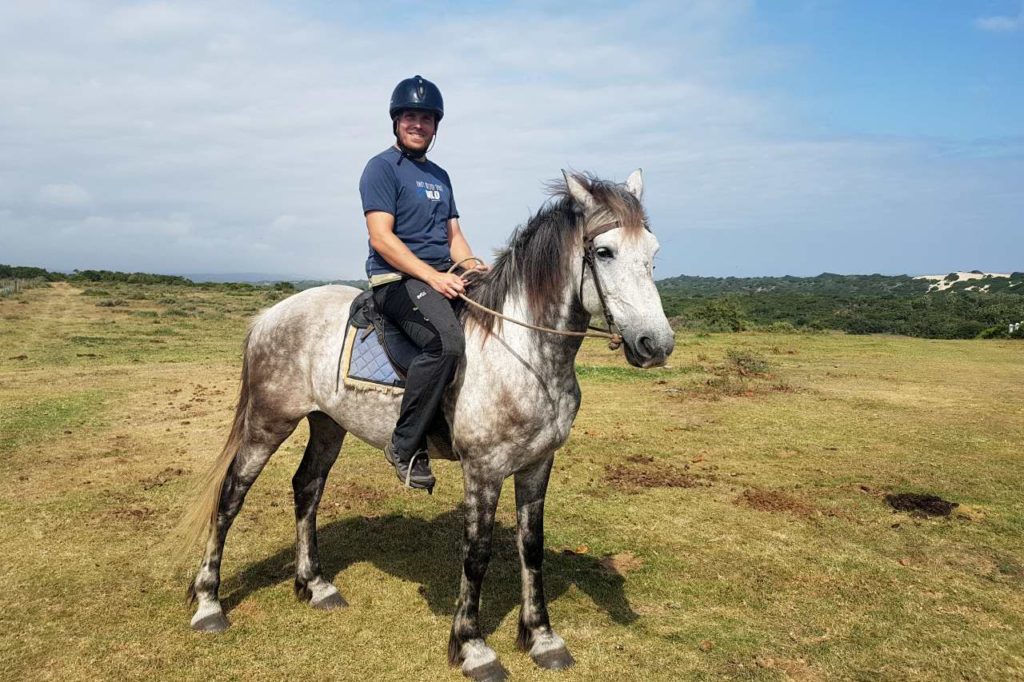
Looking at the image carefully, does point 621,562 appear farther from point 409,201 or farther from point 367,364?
point 409,201

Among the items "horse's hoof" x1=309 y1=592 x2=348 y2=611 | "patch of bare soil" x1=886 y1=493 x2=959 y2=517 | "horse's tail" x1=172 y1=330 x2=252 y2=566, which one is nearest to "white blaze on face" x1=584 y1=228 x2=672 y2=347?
"horse's tail" x1=172 y1=330 x2=252 y2=566

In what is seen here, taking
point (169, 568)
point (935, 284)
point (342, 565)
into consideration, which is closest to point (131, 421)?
point (169, 568)

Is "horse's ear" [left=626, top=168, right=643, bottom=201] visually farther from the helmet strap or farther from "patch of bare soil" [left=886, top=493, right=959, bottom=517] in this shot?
"patch of bare soil" [left=886, top=493, right=959, bottom=517]

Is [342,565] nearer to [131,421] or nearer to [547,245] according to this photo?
[547,245]

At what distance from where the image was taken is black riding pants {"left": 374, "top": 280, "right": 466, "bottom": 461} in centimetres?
399

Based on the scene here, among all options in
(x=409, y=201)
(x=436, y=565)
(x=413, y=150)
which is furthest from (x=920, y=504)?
(x=413, y=150)

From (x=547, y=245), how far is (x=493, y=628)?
9.47ft

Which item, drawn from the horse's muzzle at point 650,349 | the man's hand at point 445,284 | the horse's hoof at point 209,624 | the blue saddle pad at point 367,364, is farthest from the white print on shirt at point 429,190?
the horse's hoof at point 209,624

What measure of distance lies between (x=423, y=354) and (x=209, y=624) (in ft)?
8.73

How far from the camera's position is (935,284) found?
87.1 metres

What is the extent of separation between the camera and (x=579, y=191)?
3.72 m

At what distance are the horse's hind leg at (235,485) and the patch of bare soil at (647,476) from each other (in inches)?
176

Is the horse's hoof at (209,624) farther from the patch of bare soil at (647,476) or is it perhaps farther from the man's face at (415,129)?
the patch of bare soil at (647,476)

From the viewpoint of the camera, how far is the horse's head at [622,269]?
343 centimetres
